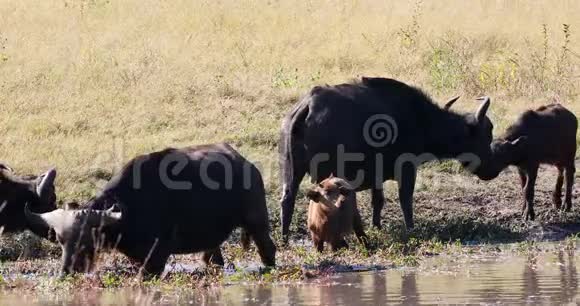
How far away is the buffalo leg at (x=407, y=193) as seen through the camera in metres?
14.3

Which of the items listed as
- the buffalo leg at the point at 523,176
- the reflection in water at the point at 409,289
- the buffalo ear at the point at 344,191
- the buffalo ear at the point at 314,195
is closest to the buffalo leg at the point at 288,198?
the buffalo ear at the point at 344,191

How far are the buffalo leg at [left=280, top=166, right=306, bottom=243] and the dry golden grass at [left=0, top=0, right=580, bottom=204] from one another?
2.02 meters

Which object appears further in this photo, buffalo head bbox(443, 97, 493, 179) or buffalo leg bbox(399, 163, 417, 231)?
buffalo head bbox(443, 97, 493, 179)

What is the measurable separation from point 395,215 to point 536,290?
16.6ft

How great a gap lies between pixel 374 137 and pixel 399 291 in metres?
3.96

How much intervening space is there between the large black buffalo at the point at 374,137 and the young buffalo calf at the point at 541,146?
0.25m

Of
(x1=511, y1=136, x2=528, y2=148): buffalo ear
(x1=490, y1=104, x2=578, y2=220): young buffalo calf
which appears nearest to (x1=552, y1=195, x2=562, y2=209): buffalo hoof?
(x1=490, y1=104, x2=578, y2=220): young buffalo calf

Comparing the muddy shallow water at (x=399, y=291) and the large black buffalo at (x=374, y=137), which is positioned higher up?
the large black buffalo at (x=374, y=137)

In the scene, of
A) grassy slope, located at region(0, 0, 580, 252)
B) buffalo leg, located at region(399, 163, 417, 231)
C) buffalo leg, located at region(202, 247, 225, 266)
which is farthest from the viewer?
grassy slope, located at region(0, 0, 580, 252)

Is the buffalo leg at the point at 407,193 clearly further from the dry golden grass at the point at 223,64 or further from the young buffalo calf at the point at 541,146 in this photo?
the dry golden grass at the point at 223,64

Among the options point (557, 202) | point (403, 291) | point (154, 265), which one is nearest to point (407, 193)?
point (557, 202)

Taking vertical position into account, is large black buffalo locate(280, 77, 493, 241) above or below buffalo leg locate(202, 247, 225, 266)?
above

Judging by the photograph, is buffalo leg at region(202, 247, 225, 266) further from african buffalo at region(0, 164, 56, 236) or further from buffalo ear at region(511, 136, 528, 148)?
buffalo ear at region(511, 136, 528, 148)

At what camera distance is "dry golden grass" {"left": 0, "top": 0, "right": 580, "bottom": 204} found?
1773cm
